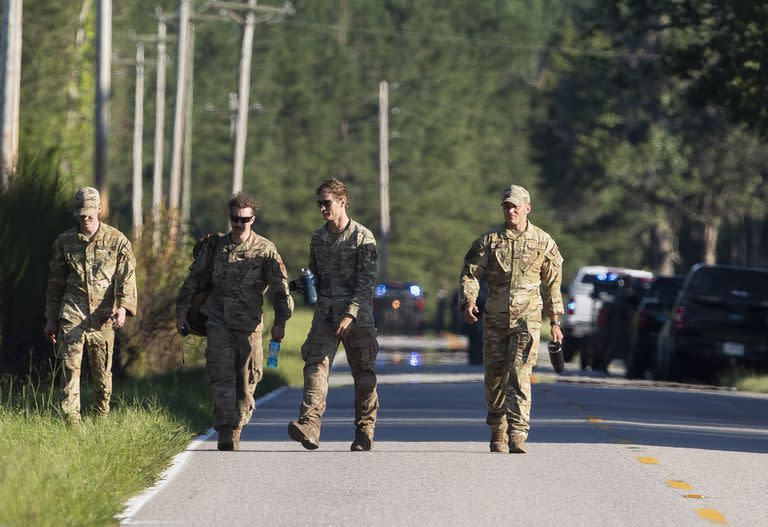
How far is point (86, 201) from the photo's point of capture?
15.9m

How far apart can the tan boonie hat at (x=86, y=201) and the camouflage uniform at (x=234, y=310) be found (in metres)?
0.88

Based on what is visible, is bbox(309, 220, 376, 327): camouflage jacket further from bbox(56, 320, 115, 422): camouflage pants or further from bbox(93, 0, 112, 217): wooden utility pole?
bbox(93, 0, 112, 217): wooden utility pole

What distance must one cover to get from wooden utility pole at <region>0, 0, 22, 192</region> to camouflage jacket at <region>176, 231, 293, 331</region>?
7.00 meters

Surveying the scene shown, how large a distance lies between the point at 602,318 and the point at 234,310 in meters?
21.0

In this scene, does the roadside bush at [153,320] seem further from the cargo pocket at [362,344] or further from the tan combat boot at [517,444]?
the tan combat boot at [517,444]

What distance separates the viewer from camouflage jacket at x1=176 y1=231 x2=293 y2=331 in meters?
16.0

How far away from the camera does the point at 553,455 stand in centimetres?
1598

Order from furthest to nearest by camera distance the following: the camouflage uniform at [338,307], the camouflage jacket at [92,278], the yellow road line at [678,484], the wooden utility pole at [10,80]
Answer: the wooden utility pole at [10,80], the camouflage jacket at [92,278], the camouflage uniform at [338,307], the yellow road line at [678,484]

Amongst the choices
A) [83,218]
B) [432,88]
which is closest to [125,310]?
[83,218]

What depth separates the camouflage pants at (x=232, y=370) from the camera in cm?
1595

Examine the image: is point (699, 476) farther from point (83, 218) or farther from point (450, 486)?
point (83, 218)

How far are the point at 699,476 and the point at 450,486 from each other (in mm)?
2075

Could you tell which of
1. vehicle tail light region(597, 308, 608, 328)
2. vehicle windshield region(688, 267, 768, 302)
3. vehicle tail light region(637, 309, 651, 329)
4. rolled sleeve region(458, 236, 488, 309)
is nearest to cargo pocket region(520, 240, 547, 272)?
rolled sleeve region(458, 236, 488, 309)

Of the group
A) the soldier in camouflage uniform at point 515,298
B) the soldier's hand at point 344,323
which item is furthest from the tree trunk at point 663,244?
the soldier's hand at point 344,323
